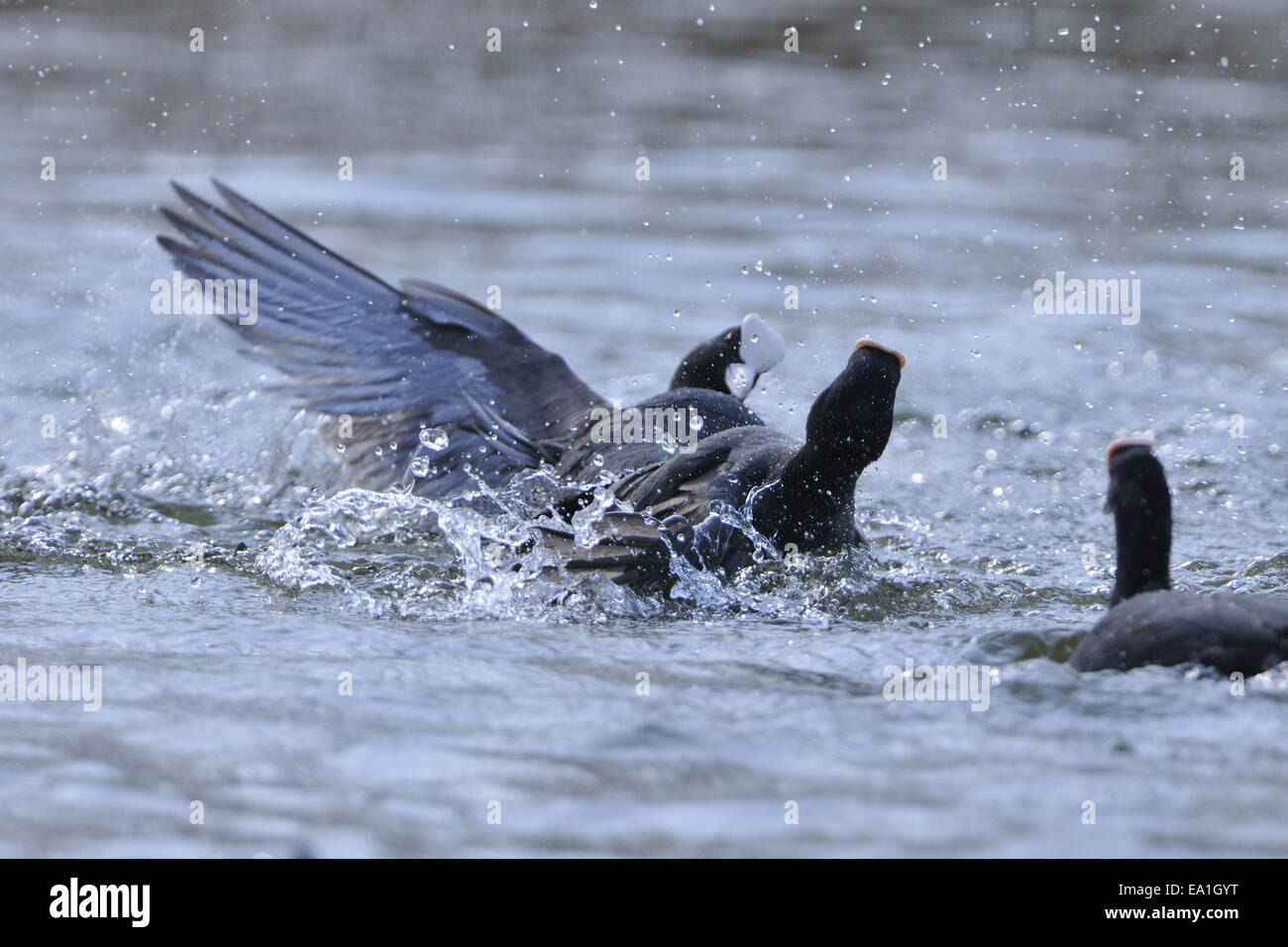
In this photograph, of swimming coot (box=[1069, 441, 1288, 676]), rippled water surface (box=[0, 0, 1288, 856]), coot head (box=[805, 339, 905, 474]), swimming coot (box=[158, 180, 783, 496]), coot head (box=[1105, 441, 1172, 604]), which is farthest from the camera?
swimming coot (box=[158, 180, 783, 496])

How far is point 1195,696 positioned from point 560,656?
1.75 meters

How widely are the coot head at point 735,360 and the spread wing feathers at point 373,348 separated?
0.53 m

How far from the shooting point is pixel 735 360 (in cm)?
725

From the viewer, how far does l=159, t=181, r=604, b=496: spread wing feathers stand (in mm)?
7051

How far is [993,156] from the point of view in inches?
504

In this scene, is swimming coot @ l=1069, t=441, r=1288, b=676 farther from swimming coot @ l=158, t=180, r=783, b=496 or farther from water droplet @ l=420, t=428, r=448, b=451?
water droplet @ l=420, t=428, r=448, b=451

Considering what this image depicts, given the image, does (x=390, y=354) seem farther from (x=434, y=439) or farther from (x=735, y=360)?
(x=735, y=360)

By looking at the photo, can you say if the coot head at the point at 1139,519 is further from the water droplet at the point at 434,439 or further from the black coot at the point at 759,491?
the water droplet at the point at 434,439

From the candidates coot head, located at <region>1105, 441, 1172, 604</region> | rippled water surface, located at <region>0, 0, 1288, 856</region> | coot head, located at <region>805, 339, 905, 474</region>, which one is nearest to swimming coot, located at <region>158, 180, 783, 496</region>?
rippled water surface, located at <region>0, 0, 1288, 856</region>

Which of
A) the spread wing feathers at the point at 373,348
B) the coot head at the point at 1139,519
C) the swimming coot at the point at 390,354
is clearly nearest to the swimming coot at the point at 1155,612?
the coot head at the point at 1139,519

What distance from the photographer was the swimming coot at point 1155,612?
3904 mm

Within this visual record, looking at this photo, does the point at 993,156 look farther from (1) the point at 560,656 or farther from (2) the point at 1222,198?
(1) the point at 560,656

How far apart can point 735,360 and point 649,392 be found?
51.1 inches

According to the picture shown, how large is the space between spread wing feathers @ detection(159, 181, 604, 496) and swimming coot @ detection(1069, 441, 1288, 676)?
9.64ft
